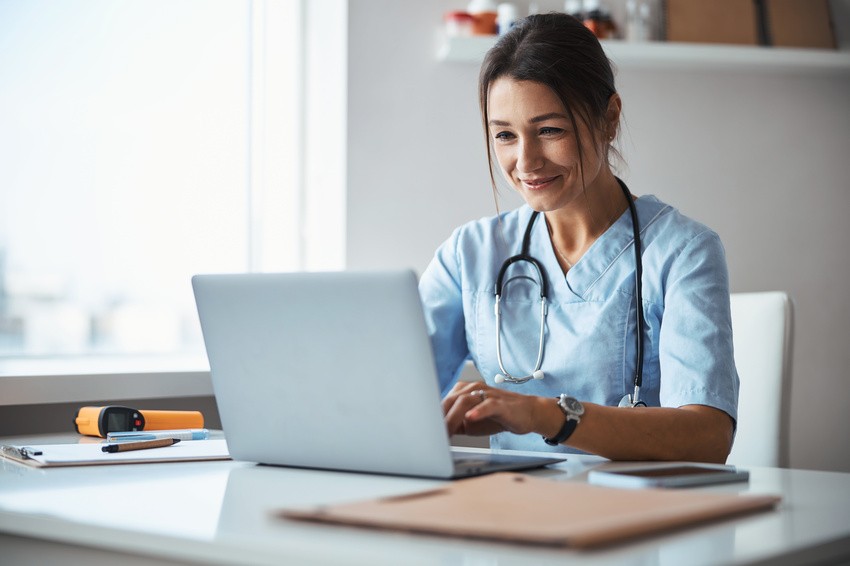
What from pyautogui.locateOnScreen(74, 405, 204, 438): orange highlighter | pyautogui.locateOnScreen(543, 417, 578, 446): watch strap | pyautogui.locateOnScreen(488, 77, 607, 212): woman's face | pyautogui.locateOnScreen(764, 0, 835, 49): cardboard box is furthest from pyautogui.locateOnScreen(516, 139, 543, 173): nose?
pyautogui.locateOnScreen(764, 0, 835, 49): cardboard box

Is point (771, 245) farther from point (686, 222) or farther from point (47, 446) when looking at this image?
point (47, 446)

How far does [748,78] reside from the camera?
109 inches

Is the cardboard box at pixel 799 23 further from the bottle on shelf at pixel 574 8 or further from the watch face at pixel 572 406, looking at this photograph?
the watch face at pixel 572 406

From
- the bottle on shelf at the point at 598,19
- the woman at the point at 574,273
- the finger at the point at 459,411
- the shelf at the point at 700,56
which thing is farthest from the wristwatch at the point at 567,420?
the bottle on shelf at the point at 598,19

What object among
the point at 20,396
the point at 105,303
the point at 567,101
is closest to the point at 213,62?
the point at 105,303

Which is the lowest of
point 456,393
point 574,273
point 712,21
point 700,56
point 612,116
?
point 456,393

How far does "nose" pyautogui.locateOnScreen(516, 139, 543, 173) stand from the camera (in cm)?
156

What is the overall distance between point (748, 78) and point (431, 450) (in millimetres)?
2125

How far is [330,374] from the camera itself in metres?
1.01

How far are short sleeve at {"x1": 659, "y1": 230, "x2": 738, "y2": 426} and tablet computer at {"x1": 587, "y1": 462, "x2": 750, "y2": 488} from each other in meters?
0.28

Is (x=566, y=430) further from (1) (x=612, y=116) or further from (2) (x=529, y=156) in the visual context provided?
(1) (x=612, y=116)

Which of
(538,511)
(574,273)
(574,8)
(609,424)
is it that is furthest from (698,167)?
(538,511)

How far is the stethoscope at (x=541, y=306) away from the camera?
4.90 ft

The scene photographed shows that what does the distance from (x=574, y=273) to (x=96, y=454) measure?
0.75 m
